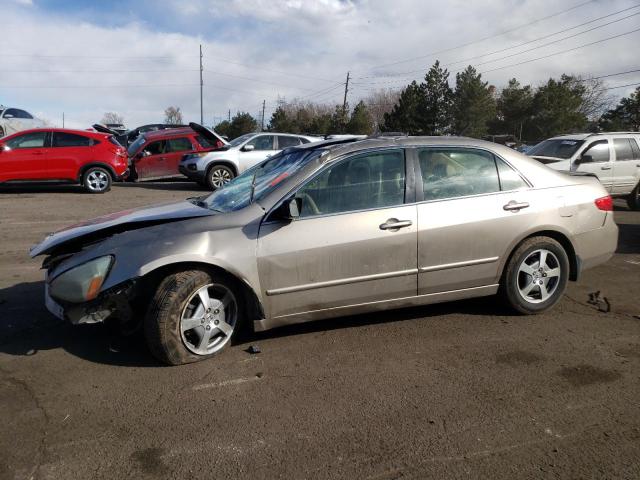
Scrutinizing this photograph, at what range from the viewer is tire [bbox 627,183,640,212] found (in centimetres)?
1123

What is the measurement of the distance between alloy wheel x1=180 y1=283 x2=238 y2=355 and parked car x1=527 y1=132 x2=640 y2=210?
8732 millimetres

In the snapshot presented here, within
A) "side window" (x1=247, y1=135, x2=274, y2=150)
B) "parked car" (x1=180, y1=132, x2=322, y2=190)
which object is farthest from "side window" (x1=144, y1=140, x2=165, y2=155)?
"side window" (x1=247, y1=135, x2=274, y2=150)

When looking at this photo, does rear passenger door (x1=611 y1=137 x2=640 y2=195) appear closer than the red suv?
Yes

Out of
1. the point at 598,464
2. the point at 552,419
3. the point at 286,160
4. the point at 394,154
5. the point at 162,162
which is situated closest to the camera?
the point at 598,464

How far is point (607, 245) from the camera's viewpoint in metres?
4.86

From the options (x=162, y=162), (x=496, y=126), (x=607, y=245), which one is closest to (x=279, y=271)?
(x=607, y=245)

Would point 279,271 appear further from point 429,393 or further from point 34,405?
point 34,405

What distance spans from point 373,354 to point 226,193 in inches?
78.6

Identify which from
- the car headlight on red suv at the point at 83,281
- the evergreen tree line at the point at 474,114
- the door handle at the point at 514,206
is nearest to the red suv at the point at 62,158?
the car headlight on red suv at the point at 83,281

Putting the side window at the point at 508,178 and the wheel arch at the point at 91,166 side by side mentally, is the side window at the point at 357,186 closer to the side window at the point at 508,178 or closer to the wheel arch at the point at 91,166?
the side window at the point at 508,178

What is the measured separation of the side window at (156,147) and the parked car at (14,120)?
824 cm

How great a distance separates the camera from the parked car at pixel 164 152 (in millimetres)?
16328

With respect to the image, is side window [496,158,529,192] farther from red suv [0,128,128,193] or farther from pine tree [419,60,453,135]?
pine tree [419,60,453,135]

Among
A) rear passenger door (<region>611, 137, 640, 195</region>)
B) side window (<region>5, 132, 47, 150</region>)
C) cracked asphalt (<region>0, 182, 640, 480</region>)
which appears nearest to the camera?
cracked asphalt (<region>0, 182, 640, 480</region>)
